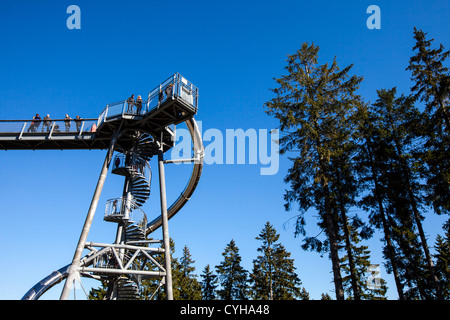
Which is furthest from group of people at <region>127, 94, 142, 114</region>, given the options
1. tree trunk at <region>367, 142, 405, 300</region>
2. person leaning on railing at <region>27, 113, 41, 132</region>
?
tree trunk at <region>367, 142, 405, 300</region>

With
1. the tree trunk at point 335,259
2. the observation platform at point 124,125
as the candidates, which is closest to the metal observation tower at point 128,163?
the observation platform at point 124,125

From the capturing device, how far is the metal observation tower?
47.0ft

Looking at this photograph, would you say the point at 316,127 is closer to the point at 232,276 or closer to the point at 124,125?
the point at 124,125

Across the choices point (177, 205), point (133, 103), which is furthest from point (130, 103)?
point (177, 205)

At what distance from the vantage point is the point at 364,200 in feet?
62.6

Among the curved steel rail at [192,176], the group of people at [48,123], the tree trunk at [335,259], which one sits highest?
the group of people at [48,123]

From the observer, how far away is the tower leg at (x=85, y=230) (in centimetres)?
1264

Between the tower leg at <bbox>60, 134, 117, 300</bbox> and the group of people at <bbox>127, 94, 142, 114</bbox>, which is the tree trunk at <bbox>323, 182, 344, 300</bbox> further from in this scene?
the tower leg at <bbox>60, 134, 117, 300</bbox>

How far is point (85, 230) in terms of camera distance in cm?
1404

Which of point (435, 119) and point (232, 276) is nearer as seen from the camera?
point (435, 119)

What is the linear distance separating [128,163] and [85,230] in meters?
5.32

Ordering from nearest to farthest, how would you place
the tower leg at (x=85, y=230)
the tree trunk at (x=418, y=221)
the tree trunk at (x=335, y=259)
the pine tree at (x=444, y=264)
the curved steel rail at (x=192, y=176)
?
1. the tower leg at (x=85, y=230)
2. the tree trunk at (x=335, y=259)
3. the tree trunk at (x=418, y=221)
4. the curved steel rail at (x=192, y=176)
5. the pine tree at (x=444, y=264)

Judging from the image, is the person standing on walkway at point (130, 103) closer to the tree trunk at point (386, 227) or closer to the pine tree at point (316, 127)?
the pine tree at point (316, 127)

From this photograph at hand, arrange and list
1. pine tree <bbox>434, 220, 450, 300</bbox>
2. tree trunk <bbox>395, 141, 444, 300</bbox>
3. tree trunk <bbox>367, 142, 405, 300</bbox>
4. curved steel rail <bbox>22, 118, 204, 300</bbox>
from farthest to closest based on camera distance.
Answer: pine tree <bbox>434, 220, 450, 300</bbox>
tree trunk <bbox>367, 142, 405, 300</bbox>
tree trunk <bbox>395, 141, 444, 300</bbox>
curved steel rail <bbox>22, 118, 204, 300</bbox>
